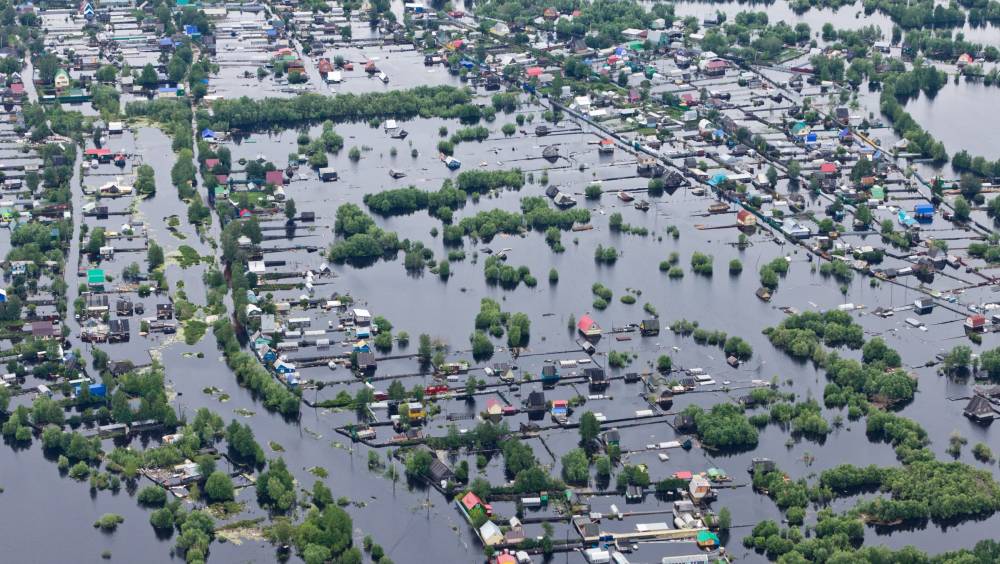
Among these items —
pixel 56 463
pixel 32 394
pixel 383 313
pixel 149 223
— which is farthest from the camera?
pixel 149 223

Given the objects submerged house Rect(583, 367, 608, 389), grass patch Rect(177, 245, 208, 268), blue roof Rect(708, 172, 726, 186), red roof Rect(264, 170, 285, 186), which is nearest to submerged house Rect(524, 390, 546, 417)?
submerged house Rect(583, 367, 608, 389)

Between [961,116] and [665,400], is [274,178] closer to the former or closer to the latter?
[665,400]

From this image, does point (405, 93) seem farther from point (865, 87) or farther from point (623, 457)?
point (623, 457)

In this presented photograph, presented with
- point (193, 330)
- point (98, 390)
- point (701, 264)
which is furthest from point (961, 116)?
point (98, 390)

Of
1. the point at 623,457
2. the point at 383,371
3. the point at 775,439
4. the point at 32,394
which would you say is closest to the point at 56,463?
the point at 32,394

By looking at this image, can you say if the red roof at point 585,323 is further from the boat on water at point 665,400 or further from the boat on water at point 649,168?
the boat on water at point 649,168

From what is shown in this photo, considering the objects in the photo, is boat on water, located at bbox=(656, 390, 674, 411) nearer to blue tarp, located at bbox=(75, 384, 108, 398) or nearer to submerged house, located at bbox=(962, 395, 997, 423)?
submerged house, located at bbox=(962, 395, 997, 423)
